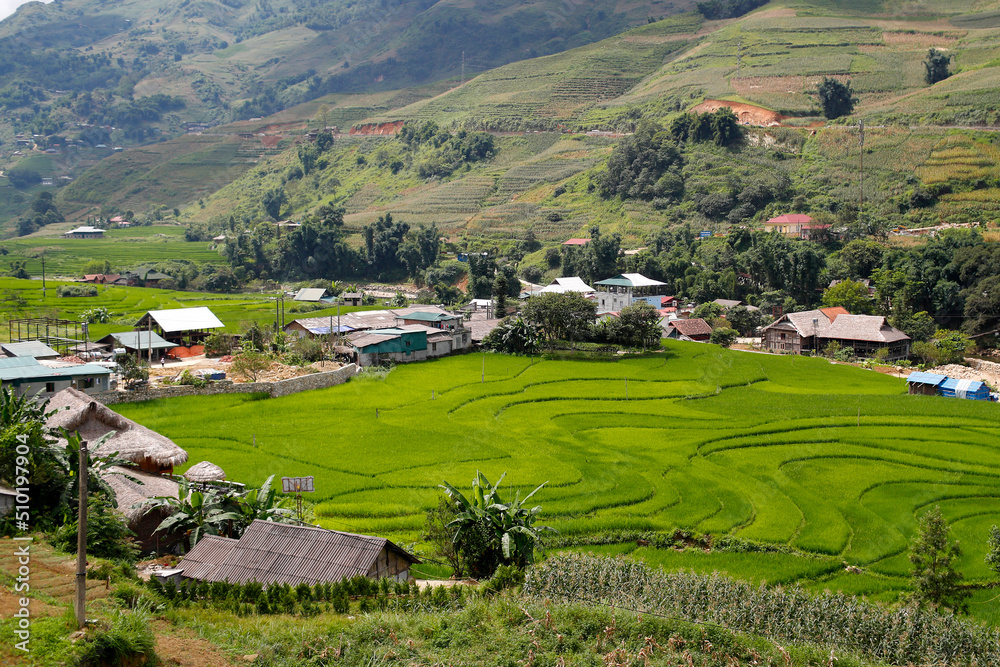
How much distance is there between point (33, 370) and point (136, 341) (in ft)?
51.8

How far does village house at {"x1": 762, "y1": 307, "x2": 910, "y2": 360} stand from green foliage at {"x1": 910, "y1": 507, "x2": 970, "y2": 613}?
130ft

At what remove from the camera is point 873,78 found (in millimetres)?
114438

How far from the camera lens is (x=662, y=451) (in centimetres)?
3428

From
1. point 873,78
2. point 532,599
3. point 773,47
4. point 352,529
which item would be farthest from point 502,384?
point 773,47

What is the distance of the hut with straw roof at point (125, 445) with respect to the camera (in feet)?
81.6

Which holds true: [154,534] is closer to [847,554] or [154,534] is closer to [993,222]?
[847,554]

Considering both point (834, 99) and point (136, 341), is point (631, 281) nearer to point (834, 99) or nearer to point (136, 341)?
point (136, 341)

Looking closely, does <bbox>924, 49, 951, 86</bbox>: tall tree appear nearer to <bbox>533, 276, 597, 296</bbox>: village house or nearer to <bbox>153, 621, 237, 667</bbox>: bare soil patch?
<bbox>533, 276, 597, 296</bbox>: village house

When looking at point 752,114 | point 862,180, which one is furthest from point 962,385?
point 752,114

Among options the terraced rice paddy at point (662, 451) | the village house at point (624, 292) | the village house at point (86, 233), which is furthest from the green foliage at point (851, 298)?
the village house at point (86, 233)

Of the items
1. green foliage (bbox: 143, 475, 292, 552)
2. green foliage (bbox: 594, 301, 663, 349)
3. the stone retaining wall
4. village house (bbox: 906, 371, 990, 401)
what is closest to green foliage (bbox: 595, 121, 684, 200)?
green foliage (bbox: 594, 301, 663, 349)

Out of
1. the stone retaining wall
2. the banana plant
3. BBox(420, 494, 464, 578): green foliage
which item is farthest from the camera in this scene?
the stone retaining wall

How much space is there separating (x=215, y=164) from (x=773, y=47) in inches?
4370

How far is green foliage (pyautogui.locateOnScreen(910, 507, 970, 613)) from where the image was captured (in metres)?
20.6
